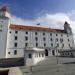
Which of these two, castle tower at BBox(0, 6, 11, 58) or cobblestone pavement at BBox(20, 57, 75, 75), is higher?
castle tower at BBox(0, 6, 11, 58)

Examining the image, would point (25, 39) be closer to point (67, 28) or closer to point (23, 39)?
point (23, 39)

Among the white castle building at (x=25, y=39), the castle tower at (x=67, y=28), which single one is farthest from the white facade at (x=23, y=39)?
the castle tower at (x=67, y=28)

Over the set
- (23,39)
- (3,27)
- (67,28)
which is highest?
(67,28)

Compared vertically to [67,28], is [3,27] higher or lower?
lower

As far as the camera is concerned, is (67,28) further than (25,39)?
Yes

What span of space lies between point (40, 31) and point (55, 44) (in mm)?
11224

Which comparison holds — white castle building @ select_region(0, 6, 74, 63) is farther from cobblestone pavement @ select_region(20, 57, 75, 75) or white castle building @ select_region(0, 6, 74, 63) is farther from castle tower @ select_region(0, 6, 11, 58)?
cobblestone pavement @ select_region(20, 57, 75, 75)

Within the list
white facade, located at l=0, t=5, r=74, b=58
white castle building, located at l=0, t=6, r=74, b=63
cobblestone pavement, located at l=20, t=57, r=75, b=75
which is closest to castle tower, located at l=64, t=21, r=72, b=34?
white castle building, located at l=0, t=6, r=74, b=63

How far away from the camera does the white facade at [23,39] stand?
52.3 meters

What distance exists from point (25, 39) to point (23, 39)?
3.41ft

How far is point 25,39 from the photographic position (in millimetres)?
57906

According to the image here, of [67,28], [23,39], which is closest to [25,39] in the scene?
[23,39]

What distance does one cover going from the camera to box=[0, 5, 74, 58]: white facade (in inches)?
2059

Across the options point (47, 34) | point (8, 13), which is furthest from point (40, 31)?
point (8, 13)
